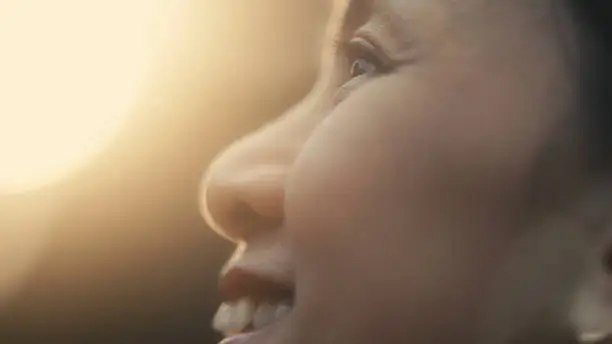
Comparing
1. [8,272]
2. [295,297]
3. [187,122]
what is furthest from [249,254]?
[8,272]

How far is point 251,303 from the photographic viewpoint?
57 centimetres

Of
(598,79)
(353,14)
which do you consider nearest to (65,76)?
(353,14)

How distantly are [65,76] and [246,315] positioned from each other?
71 cm

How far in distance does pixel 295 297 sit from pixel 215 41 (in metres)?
0.74

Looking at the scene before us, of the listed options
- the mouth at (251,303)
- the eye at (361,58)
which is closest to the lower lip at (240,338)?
the mouth at (251,303)

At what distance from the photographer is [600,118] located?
0.51 m

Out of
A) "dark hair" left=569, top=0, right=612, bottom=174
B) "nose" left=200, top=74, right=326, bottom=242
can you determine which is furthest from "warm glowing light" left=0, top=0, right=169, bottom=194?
"dark hair" left=569, top=0, right=612, bottom=174

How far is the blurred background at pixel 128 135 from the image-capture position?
47.7 inches

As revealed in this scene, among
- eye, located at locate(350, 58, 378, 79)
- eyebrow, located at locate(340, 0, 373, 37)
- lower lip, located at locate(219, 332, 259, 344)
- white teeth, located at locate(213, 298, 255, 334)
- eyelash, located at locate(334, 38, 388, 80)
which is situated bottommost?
lower lip, located at locate(219, 332, 259, 344)

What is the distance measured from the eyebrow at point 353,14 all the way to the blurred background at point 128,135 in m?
0.58

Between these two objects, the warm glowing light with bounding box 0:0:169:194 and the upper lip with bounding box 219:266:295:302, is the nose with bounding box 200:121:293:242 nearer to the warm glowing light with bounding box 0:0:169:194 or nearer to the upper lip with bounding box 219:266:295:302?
the upper lip with bounding box 219:266:295:302

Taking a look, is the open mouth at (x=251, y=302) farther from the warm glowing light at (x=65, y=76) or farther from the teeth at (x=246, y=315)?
the warm glowing light at (x=65, y=76)

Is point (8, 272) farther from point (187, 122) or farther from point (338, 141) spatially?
point (338, 141)

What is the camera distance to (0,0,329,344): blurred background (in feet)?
3.98
